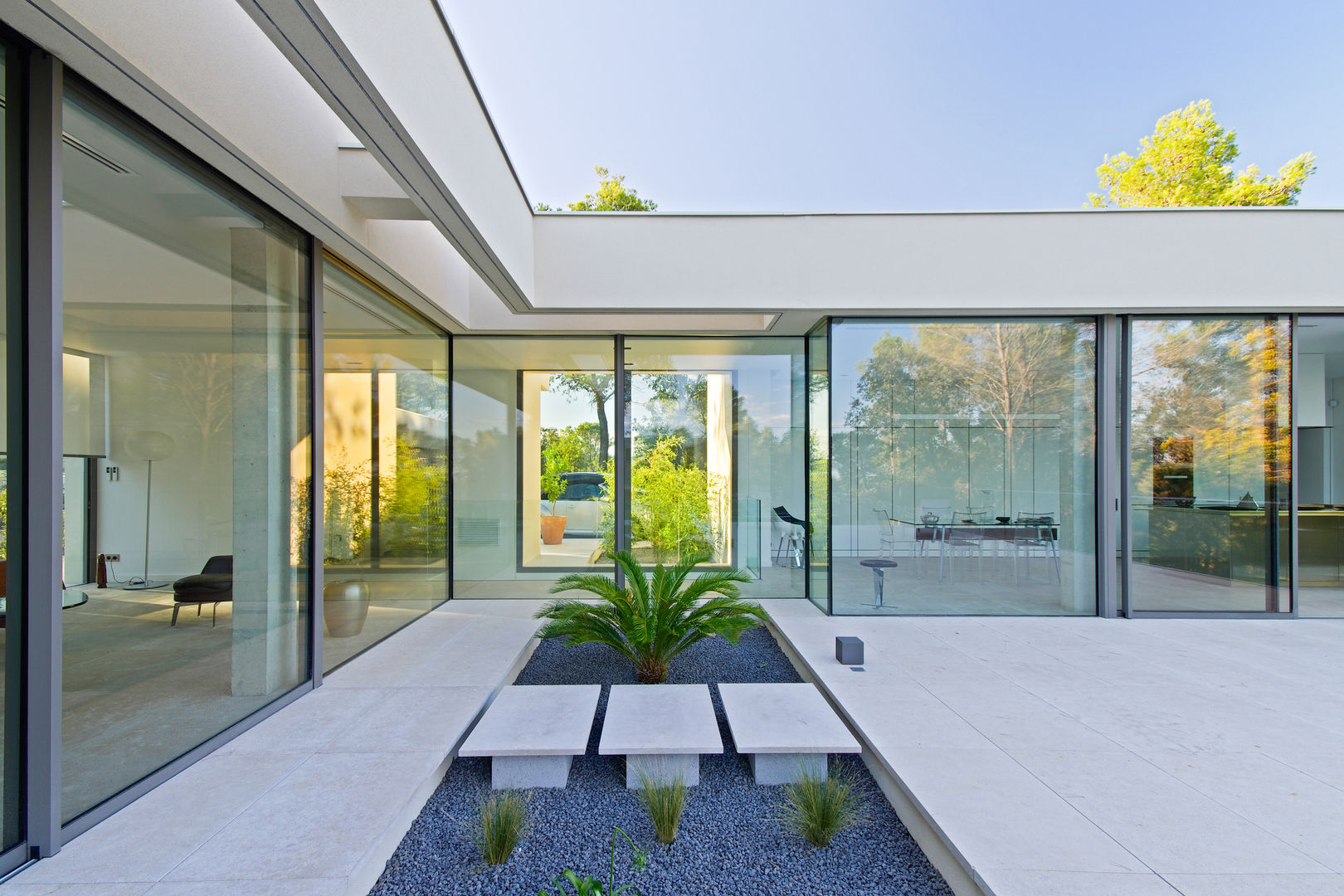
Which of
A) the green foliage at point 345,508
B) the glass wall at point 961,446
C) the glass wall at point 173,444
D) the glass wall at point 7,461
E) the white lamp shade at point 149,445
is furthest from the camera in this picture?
the glass wall at point 961,446

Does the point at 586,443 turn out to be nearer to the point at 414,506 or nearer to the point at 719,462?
→ the point at 719,462

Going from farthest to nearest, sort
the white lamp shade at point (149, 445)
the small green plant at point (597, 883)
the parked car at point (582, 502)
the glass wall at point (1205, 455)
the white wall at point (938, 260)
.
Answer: the parked car at point (582, 502)
the glass wall at point (1205, 455)
the white wall at point (938, 260)
the white lamp shade at point (149, 445)
the small green plant at point (597, 883)

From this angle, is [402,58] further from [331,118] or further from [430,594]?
[430,594]

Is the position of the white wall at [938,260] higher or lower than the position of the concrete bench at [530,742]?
higher

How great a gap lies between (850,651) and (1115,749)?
179 cm

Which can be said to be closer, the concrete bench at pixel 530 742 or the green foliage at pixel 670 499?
the concrete bench at pixel 530 742

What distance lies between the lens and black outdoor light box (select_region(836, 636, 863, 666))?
16.1 feet

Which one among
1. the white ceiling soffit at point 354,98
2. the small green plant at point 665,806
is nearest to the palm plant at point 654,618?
the small green plant at point 665,806

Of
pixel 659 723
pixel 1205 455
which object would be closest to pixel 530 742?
pixel 659 723

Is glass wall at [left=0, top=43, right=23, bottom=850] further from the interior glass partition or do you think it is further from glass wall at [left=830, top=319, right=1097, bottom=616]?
glass wall at [left=830, top=319, right=1097, bottom=616]

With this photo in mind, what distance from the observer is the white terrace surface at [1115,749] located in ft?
8.14

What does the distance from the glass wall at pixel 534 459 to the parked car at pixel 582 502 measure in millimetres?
10

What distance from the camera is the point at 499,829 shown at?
2795 millimetres

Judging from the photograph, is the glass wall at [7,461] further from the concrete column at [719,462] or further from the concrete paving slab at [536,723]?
the concrete column at [719,462]
